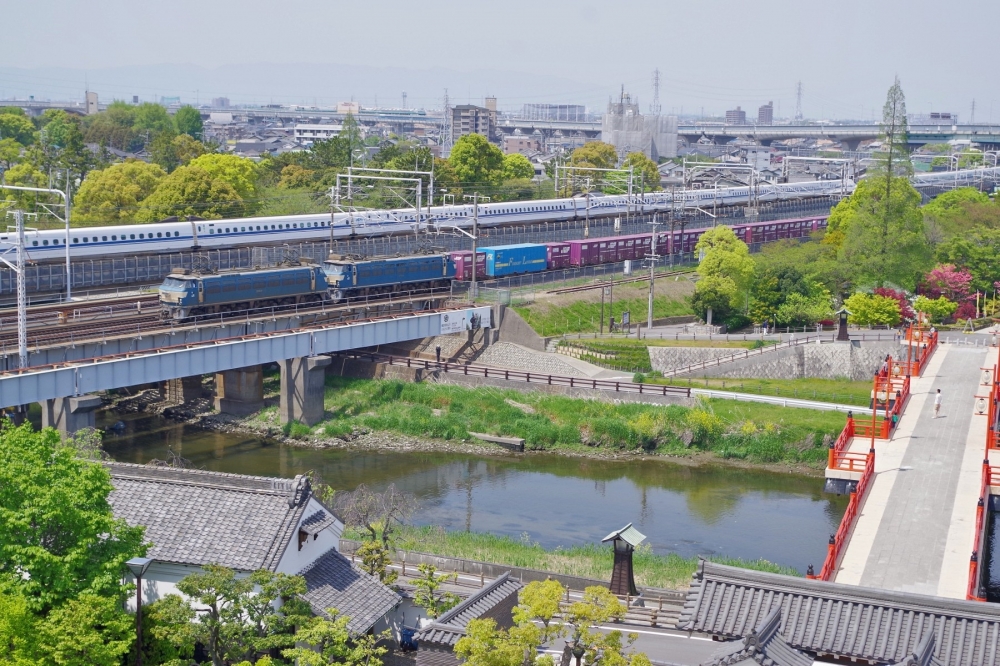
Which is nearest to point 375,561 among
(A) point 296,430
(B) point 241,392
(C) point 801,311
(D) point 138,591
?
(D) point 138,591

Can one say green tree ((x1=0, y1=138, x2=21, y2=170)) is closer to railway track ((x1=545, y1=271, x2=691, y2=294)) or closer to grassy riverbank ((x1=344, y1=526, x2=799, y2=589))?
railway track ((x1=545, y1=271, x2=691, y2=294))

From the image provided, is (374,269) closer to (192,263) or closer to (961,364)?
(192,263)

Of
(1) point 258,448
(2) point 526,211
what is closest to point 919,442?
(1) point 258,448

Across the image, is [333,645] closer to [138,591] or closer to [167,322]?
[138,591]

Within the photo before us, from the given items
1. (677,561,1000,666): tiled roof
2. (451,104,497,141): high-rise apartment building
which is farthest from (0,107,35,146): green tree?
(677,561,1000,666): tiled roof

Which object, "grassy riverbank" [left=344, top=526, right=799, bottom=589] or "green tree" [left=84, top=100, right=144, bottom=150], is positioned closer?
"grassy riverbank" [left=344, top=526, right=799, bottom=589]

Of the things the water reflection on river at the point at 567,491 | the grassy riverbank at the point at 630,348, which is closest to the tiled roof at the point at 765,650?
the water reflection on river at the point at 567,491
